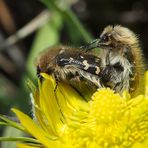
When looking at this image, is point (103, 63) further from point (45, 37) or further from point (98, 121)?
point (45, 37)

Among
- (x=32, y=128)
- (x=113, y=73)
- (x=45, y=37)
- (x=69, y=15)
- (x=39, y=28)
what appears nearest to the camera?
(x=32, y=128)

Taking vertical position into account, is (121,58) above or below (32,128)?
above

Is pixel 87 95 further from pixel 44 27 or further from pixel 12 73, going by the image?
pixel 12 73

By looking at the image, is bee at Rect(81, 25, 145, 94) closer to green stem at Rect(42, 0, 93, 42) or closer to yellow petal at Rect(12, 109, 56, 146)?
yellow petal at Rect(12, 109, 56, 146)

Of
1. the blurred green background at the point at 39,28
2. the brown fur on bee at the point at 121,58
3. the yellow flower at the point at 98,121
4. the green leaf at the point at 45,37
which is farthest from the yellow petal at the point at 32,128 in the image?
the green leaf at the point at 45,37

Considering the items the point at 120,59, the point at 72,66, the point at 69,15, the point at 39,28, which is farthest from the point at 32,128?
the point at 39,28

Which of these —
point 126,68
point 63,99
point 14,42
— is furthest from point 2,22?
point 126,68
